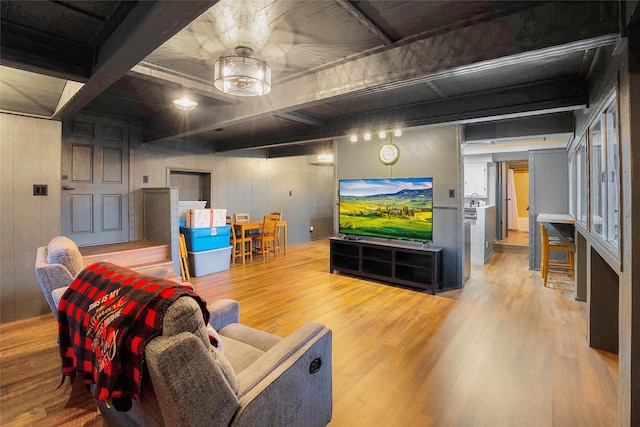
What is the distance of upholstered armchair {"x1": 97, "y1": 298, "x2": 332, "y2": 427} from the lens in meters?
0.97

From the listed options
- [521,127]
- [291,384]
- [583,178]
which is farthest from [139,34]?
[521,127]

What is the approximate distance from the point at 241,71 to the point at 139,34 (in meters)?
0.73

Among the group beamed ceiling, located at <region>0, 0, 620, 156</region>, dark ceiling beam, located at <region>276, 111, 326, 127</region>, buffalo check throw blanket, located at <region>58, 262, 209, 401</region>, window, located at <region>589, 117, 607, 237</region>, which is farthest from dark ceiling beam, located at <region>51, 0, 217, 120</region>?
window, located at <region>589, 117, 607, 237</region>

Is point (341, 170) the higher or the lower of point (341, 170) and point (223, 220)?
the higher

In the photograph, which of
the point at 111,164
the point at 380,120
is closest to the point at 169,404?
the point at 380,120

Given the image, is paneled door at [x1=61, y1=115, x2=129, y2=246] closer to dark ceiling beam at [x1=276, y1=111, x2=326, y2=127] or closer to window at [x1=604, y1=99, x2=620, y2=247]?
dark ceiling beam at [x1=276, y1=111, x2=326, y2=127]

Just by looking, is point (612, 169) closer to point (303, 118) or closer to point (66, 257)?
point (303, 118)

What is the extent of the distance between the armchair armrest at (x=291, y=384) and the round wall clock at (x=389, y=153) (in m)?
3.82

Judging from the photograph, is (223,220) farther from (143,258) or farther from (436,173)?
(436,173)

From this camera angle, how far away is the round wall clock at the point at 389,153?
16.2 feet

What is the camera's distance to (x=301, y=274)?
5398mm

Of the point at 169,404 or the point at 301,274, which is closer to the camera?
the point at 169,404

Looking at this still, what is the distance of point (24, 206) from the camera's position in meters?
3.49

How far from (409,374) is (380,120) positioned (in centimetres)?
301
